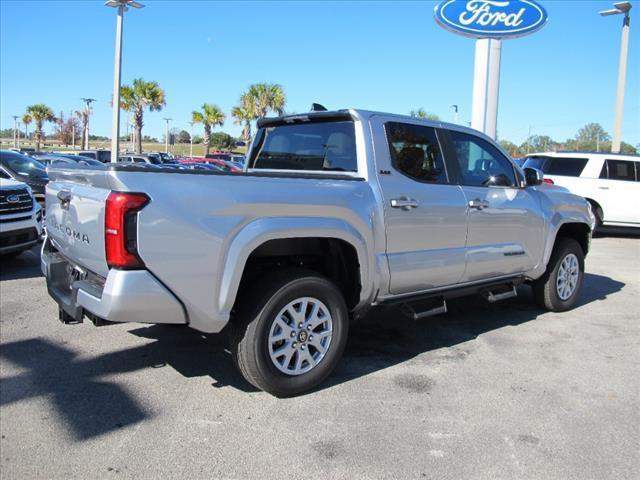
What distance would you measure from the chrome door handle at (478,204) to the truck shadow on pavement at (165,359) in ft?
3.93

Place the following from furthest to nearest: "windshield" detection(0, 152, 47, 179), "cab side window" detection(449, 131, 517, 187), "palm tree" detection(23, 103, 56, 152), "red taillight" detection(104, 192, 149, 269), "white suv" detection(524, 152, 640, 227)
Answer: "palm tree" detection(23, 103, 56, 152)
"white suv" detection(524, 152, 640, 227)
"windshield" detection(0, 152, 47, 179)
"cab side window" detection(449, 131, 517, 187)
"red taillight" detection(104, 192, 149, 269)

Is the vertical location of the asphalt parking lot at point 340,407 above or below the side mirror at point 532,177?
below

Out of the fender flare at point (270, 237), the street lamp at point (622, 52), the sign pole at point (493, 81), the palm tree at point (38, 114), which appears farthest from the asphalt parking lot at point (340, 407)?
the palm tree at point (38, 114)

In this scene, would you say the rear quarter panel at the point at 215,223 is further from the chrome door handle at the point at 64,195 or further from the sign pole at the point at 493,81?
the sign pole at the point at 493,81

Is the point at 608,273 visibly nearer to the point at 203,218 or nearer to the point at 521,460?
the point at 521,460

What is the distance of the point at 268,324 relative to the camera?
3.44m

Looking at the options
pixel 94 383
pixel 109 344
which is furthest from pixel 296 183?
pixel 109 344

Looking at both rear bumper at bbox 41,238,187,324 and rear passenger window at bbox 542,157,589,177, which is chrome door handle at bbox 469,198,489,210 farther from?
rear passenger window at bbox 542,157,589,177

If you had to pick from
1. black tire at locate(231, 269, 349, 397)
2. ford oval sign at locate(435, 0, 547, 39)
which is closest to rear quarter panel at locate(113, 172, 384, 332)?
black tire at locate(231, 269, 349, 397)

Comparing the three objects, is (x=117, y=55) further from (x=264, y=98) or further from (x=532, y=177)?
(x=264, y=98)

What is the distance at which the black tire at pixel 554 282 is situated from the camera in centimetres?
587

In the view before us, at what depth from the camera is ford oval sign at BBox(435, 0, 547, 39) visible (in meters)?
12.5

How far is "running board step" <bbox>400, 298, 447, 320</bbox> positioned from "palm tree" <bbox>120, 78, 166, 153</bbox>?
41448 millimetres

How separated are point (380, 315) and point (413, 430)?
2.47 m
